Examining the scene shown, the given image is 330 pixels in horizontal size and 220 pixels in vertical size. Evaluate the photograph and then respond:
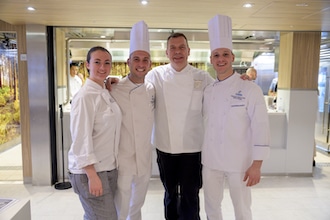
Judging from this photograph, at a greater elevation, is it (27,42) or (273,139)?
(27,42)

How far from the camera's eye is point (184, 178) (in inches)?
85.1

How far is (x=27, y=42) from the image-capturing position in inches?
139

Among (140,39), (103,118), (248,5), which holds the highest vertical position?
(248,5)

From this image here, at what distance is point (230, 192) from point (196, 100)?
27.1 inches

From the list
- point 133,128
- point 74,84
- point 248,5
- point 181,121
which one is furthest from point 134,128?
point 74,84

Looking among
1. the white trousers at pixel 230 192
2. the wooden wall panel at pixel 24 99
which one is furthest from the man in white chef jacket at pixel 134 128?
the wooden wall panel at pixel 24 99

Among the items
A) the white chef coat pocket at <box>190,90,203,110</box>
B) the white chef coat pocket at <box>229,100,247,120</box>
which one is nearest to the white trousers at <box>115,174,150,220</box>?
the white chef coat pocket at <box>190,90,203,110</box>

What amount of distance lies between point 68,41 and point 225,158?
3763 millimetres

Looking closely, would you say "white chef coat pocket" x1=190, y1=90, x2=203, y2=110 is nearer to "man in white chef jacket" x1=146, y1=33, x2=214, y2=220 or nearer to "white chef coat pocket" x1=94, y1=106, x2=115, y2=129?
"man in white chef jacket" x1=146, y1=33, x2=214, y2=220

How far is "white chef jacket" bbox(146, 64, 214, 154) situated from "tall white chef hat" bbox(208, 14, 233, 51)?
1.08ft

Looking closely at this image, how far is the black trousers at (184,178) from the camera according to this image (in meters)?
2.14

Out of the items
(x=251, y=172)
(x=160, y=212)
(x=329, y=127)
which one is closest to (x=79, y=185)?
(x=251, y=172)

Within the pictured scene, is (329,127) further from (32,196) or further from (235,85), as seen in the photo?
(32,196)

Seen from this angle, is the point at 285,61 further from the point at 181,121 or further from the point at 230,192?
the point at 230,192
